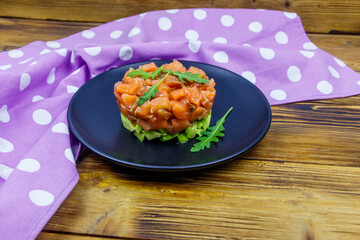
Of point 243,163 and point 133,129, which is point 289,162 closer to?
point 243,163

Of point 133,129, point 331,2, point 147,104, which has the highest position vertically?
point 147,104

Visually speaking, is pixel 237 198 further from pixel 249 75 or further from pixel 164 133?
pixel 249 75

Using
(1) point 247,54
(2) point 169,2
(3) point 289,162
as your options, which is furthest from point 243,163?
(2) point 169,2

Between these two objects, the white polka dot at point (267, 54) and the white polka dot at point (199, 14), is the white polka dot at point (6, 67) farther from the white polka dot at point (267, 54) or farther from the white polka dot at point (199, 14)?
the white polka dot at point (267, 54)

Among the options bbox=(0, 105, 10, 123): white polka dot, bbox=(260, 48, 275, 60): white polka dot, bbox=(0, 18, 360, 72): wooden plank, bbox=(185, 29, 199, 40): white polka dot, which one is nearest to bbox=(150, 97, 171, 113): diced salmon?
bbox=(0, 105, 10, 123): white polka dot

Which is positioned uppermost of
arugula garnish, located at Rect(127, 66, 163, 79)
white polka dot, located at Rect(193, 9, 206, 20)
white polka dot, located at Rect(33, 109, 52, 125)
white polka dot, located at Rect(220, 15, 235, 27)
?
arugula garnish, located at Rect(127, 66, 163, 79)

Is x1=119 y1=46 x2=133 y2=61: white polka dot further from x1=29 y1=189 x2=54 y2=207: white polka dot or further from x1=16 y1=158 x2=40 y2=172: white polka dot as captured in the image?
x1=29 y1=189 x2=54 y2=207: white polka dot

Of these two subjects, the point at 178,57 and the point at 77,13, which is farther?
the point at 77,13
